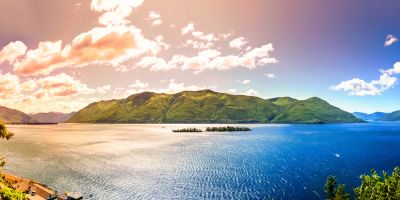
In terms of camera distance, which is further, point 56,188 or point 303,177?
point 303,177

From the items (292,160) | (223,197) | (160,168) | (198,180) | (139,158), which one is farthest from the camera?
(139,158)

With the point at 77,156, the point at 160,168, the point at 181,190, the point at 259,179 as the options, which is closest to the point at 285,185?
the point at 259,179

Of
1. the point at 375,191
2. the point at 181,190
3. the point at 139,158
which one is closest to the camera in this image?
the point at 375,191

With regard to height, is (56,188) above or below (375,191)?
below

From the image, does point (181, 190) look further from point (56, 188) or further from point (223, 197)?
point (56, 188)

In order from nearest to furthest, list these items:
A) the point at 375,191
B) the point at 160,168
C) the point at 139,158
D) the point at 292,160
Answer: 1. the point at 375,191
2. the point at 160,168
3. the point at 292,160
4. the point at 139,158

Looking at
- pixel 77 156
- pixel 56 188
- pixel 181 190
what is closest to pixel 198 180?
pixel 181 190

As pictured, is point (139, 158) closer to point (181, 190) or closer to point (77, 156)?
point (77, 156)

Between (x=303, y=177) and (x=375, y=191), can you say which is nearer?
(x=375, y=191)

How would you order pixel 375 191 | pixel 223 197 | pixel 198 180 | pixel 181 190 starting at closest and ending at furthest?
pixel 375 191 → pixel 223 197 → pixel 181 190 → pixel 198 180
